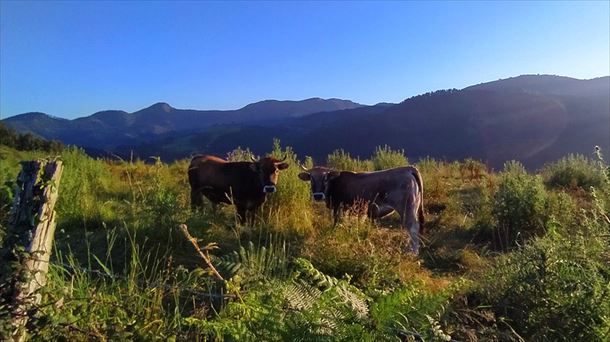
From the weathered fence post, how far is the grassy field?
0.08 meters

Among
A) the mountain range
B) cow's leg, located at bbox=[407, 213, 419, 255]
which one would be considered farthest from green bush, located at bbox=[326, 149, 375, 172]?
the mountain range

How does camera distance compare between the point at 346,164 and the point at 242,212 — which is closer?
the point at 242,212

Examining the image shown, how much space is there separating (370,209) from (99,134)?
162m

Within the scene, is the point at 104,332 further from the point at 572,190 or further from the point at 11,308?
the point at 572,190

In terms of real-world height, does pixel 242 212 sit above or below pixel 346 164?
below

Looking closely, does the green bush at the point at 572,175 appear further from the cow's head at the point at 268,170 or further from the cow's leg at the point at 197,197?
the cow's leg at the point at 197,197

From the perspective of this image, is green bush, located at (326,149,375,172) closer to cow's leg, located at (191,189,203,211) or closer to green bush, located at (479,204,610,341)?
cow's leg, located at (191,189,203,211)

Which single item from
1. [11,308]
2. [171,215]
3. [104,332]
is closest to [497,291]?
[104,332]

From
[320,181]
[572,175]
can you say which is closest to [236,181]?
[320,181]

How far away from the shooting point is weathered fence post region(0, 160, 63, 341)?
2.68 meters

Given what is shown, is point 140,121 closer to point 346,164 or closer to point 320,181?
point 346,164

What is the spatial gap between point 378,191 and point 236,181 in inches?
102

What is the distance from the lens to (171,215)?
6.77 meters

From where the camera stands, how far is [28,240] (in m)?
2.87
